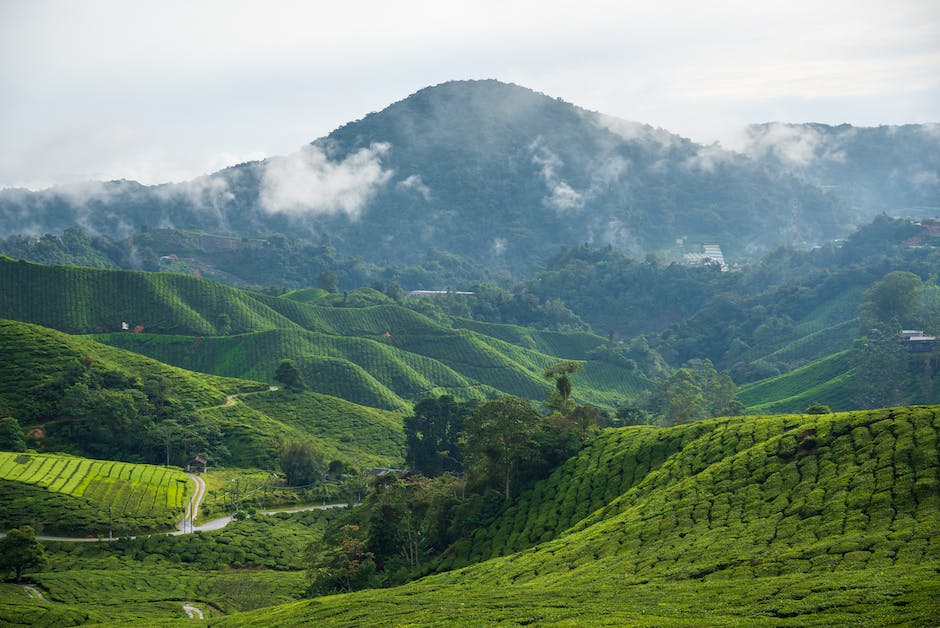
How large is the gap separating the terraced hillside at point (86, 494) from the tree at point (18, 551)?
14004 millimetres

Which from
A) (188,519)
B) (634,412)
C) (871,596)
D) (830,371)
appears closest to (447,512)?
(188,519)

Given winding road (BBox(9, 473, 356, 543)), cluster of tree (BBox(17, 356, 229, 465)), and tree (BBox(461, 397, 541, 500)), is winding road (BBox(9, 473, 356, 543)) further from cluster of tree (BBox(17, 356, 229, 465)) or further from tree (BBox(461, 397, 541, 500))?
tree (BBox(461, 397, 541, 500))

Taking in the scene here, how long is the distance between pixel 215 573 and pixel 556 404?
116 feet

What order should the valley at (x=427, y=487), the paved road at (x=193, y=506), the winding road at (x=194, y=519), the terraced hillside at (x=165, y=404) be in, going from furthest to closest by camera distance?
the terraced hillside at (x=165, y=404) < the paved road at (x=193, y=506) < the winding road at (x=194, y=519) < the valley at (x=427, y=487)

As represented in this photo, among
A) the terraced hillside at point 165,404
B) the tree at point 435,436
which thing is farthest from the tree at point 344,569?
the terraced hillside at point 165,404

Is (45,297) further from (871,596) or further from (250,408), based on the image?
(871,596)

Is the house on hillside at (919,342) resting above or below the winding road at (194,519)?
above

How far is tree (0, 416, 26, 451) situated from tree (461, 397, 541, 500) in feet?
201

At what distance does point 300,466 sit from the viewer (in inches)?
4218

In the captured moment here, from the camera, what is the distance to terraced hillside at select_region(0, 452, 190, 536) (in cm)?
8294

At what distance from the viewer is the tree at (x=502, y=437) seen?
71.2 m

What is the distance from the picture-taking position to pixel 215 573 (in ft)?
251

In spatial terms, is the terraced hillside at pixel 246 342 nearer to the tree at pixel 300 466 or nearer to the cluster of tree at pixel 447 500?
the tree at pixel 300 466

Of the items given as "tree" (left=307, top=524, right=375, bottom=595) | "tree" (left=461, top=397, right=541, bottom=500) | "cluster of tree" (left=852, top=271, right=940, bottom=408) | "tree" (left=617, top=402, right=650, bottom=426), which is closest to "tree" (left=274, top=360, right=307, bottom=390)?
"tree" (left=617, top=402, right=650, bottom=426)
